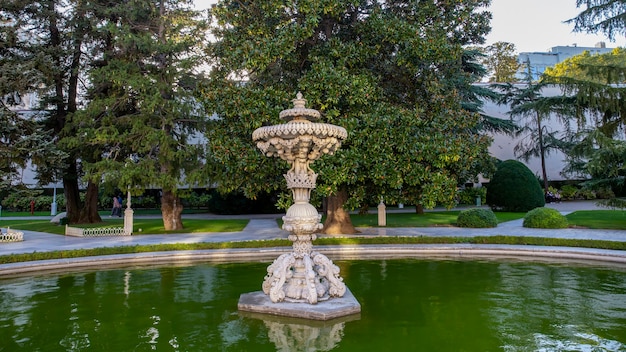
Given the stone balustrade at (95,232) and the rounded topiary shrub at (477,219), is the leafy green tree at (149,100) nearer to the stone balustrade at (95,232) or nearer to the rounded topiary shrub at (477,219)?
the stone balustrade at (95,232)

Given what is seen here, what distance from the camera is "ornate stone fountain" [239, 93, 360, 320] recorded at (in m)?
6.96

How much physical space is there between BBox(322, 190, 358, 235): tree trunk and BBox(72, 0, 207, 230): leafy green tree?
605 cm

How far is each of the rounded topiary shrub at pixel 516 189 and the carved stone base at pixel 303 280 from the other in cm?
2262

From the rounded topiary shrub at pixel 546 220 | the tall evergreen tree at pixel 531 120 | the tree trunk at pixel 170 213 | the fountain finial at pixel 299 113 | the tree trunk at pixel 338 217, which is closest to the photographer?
the fountain finial at pixel 299 113

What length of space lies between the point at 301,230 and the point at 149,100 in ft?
45.6

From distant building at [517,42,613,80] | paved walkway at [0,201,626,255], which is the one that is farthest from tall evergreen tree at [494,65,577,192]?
distant building at [517,42,613,80]

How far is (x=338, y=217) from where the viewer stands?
703 inches

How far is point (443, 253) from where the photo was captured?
507 inches

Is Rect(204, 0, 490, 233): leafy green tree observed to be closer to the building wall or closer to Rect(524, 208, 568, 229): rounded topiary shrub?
Rect(524, 208, 568, 229): rounded topiary shrub

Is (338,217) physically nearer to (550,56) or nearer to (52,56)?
(52,56)

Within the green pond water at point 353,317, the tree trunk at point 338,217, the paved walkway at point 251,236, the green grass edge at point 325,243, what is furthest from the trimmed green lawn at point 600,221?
the tree trunk at point 338,217

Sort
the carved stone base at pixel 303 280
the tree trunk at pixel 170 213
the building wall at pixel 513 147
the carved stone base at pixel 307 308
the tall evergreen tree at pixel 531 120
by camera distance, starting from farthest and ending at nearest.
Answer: the building wall at pixel 513 147
the tall evergreen tree at pixel 531 120
the tree trunk at pixel 170 213
the carved stone base at pixel 303 280
the carved stone base at pixel 307 308

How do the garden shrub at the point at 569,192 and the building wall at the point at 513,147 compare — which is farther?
the building wall at the point at 513,147

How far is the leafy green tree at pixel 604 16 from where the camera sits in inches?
647
